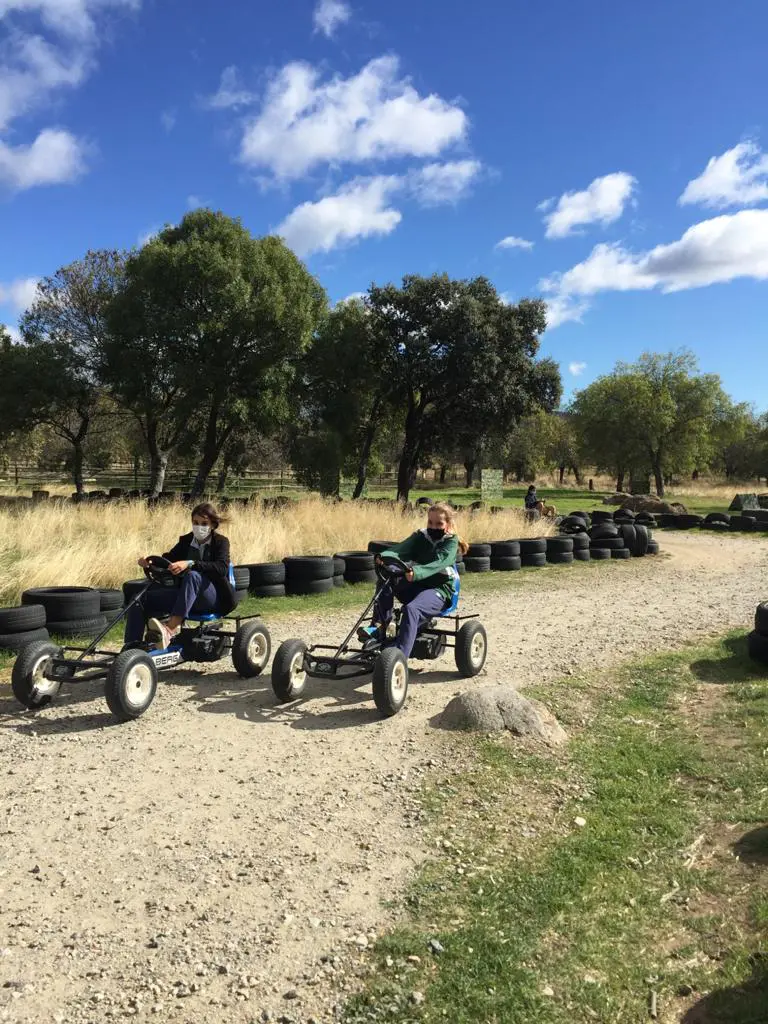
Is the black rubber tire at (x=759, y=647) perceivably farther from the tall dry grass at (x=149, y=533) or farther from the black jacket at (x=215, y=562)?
the tall dry grass at (x=149, y=533)

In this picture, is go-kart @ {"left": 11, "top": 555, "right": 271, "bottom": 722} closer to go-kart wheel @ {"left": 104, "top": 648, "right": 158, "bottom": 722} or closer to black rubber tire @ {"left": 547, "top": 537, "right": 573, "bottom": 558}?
go-kart wheel @ {"left": 104, "top": 648, "right": 158, "bottom": 722}

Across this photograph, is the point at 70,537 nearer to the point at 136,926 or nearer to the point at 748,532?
the point at 136,926

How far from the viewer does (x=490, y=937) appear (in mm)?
2887

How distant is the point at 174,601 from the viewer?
6.20 metres

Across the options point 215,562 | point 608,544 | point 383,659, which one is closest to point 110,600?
point 215,562

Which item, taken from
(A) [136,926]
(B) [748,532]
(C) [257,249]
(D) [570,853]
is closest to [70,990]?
(A) [136,926]

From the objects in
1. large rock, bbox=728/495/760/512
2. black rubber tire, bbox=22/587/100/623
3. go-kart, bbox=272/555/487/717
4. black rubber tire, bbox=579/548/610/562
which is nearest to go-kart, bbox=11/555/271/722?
go-kart, bbox=272/555/487/717

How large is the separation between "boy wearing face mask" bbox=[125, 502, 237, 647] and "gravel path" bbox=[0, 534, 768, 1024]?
61 centimetres

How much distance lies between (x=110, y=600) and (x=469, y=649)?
412 cm

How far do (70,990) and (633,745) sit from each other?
380cm

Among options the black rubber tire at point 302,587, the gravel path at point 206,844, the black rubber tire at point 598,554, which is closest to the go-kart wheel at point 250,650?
the gravel path at point 206,844

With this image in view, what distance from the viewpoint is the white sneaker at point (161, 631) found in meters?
5.82

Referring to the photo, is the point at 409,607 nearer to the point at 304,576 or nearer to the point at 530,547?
→ the point at 304,576

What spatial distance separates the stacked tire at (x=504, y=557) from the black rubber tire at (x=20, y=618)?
904 centimetres
